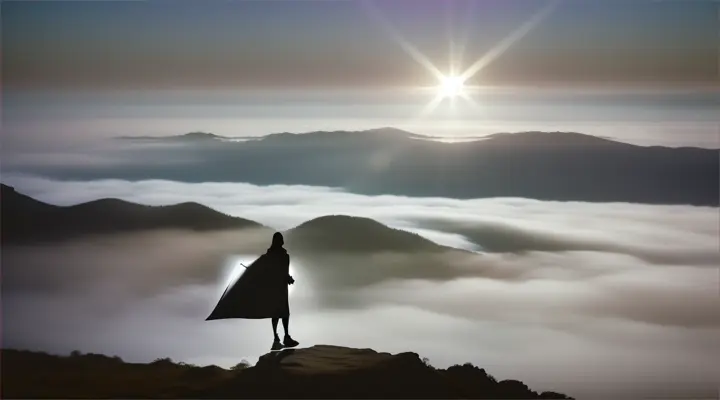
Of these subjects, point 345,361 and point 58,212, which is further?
point 58,212

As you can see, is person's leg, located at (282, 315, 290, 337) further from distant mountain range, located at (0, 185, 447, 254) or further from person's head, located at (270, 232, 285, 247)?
distant mountain range, located at (0, 185, 447, 254)

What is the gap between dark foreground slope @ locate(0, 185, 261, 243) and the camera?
3831 centimetres

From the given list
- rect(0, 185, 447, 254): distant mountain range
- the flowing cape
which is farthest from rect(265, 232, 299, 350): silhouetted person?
rect(0, 185, 447, 254): distant mountain range

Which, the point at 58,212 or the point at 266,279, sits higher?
the point at 58,212

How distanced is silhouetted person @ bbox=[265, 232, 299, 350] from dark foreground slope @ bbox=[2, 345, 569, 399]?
0.55 metres

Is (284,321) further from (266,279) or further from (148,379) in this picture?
→ (148,379)

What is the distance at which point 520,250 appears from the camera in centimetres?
5341

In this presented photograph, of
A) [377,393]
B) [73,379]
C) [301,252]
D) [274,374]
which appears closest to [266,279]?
[274,374]

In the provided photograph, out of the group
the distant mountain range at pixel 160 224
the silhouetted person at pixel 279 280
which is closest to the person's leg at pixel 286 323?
the silhouetted person at pixel 279 280

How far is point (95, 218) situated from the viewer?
143 ft

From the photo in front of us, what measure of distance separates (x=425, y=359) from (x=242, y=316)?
3.34m

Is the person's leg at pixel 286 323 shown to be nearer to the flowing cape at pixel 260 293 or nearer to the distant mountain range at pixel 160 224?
the flowing cape at pixel 260 293

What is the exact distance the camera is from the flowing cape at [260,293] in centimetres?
1109

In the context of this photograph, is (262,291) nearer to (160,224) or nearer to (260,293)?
(260,293)
